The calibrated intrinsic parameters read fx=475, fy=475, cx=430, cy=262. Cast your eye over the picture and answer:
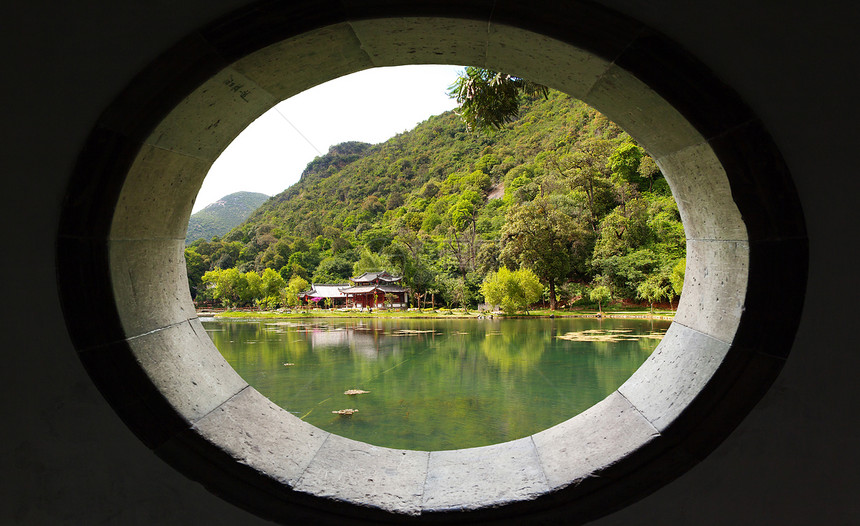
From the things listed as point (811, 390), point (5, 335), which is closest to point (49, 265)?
point (5, 335)

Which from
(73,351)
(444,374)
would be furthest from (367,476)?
(444,374)

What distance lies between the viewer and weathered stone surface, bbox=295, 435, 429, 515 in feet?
3.90

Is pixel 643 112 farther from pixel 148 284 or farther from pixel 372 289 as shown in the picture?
pixel 372 289

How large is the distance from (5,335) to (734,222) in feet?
6.09

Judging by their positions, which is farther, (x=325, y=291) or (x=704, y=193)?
(x=325, y=291)

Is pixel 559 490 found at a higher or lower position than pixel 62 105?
lower

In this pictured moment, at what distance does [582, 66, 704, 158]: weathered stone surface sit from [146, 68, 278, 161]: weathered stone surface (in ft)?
3.15

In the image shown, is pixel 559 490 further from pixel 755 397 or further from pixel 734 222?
pixel 734 222

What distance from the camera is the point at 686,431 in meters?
1.15

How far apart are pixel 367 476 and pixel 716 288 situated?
109 centimetres

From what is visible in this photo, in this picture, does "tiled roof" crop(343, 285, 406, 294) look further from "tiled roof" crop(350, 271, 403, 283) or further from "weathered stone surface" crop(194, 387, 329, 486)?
"weathered stone surface" crop(194, 387, 329, 486)

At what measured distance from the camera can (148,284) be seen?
137cm

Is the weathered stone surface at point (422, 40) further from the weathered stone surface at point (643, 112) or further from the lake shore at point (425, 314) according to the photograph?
the lake shore at point (425, 314)

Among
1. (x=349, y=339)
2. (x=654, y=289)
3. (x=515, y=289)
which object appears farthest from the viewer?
(x=515, y=289)
